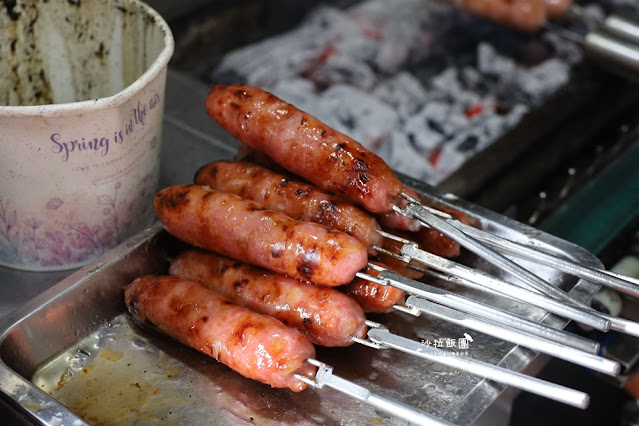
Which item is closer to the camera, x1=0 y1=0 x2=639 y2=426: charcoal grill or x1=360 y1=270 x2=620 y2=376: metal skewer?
x1=360 y1=270 x2=620 y2=376: metal skewer

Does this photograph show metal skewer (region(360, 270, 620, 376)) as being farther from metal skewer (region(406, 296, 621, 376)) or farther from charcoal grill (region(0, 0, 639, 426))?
charcoal grill (region(0, 0, 639, 426))

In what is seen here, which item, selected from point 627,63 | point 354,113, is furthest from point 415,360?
point 627,63

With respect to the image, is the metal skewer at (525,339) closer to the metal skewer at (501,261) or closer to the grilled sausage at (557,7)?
the metal skewer at (501,261)

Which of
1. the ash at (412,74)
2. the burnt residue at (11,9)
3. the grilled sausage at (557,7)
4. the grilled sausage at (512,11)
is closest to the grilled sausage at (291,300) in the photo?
the burnt residue at (11,9)

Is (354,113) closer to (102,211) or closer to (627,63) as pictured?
(627,63)

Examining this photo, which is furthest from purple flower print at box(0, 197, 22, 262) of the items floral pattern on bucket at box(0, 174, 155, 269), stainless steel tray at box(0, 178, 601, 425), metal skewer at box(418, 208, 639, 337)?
metal skewer at box(418, 208, 639, 337)

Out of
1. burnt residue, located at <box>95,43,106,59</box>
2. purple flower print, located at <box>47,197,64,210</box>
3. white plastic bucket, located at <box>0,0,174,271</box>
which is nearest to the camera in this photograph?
white plastic bucket, located at <box>0,0,174,271</box>

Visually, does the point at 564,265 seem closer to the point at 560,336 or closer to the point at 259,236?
the point at 560,336

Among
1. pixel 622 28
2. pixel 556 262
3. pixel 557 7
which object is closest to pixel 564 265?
pixel 556 262
